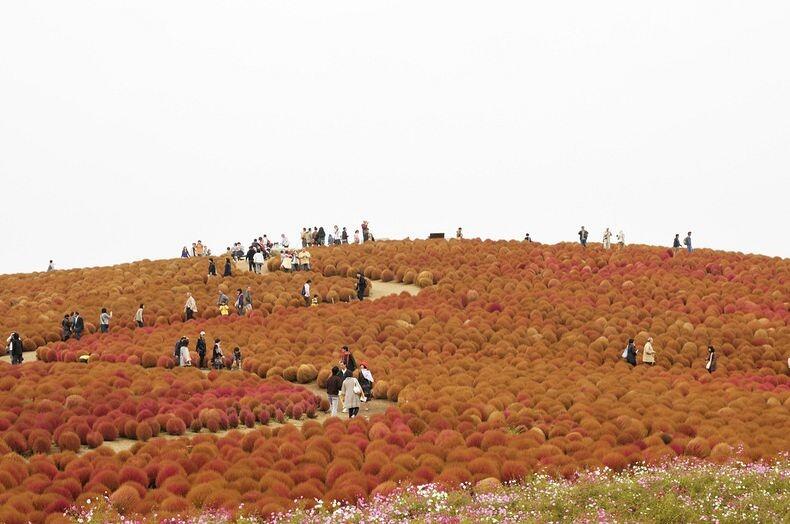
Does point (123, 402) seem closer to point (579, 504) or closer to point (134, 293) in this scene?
point (579, 504)

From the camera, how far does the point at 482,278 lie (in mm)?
44219

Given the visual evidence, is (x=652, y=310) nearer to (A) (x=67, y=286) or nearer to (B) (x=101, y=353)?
(B) (x=101, y=353)

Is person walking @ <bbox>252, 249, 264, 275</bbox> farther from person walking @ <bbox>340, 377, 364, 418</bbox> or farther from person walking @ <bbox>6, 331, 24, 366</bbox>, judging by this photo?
person walking @ <bbox>340, 377, 364, 418</bbox>

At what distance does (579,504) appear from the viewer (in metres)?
15.5

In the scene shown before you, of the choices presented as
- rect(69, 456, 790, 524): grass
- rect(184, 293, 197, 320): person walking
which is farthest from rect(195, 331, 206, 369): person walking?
rect(69, 456, 790, 524): grass

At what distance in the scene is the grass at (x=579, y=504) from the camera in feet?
48.8

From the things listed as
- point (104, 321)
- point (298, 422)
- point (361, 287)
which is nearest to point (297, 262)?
point (361, 287)

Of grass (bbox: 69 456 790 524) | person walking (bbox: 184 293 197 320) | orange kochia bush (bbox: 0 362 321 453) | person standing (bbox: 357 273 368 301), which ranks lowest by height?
grass (bbox: 69 456 790 524)

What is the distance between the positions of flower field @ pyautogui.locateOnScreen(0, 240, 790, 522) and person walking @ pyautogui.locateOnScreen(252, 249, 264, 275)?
2.62m

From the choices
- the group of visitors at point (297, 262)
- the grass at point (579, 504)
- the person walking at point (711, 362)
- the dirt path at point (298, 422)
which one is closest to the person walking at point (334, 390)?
the dirt path at point (298, 422)

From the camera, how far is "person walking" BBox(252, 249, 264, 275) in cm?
4978

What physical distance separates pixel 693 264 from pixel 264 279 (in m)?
21.6

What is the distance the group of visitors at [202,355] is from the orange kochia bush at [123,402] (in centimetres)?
195

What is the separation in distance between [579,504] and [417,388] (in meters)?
11.5
